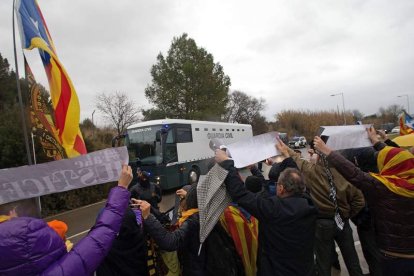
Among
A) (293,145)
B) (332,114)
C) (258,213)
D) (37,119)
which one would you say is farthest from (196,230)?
(332,114)

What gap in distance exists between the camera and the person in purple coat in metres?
1.35

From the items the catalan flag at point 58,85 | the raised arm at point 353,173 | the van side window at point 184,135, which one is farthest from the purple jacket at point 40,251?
the van side window at point 184,135

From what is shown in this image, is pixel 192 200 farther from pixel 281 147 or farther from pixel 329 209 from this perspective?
pixel 329 209

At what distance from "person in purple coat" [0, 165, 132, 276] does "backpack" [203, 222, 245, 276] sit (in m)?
1.18

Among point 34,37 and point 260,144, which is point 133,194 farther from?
point 34,37

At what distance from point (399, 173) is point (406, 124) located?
3588 millimetres

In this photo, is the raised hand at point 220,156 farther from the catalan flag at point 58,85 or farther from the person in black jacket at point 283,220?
the catalan flag at point 58,85

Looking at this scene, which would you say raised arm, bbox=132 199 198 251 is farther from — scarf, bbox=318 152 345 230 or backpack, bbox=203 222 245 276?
scarf, bbox=318 152 345 230

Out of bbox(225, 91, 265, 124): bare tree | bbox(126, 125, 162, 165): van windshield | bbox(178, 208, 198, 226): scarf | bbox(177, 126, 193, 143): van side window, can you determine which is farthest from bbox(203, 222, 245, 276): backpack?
bbox(225, 91, 265, 124): bare tree

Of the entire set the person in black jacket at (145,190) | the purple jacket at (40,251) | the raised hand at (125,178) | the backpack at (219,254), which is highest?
the raised hand at (125,178)

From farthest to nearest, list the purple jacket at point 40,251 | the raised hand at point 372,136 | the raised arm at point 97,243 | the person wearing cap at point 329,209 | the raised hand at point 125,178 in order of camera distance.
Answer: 1. the person wearing cap at point 329,209
2. the raised hand at point 372,136
3. the raised hand at point 125,178
4. the raised arm at point 97,243
5. the purple jacket at point 40,251

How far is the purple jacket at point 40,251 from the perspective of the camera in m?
1.35

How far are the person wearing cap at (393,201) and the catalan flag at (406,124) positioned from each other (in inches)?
134

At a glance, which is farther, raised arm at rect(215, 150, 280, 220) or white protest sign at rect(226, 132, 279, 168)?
white protest sign at rect(226, 132, 279, 168)
